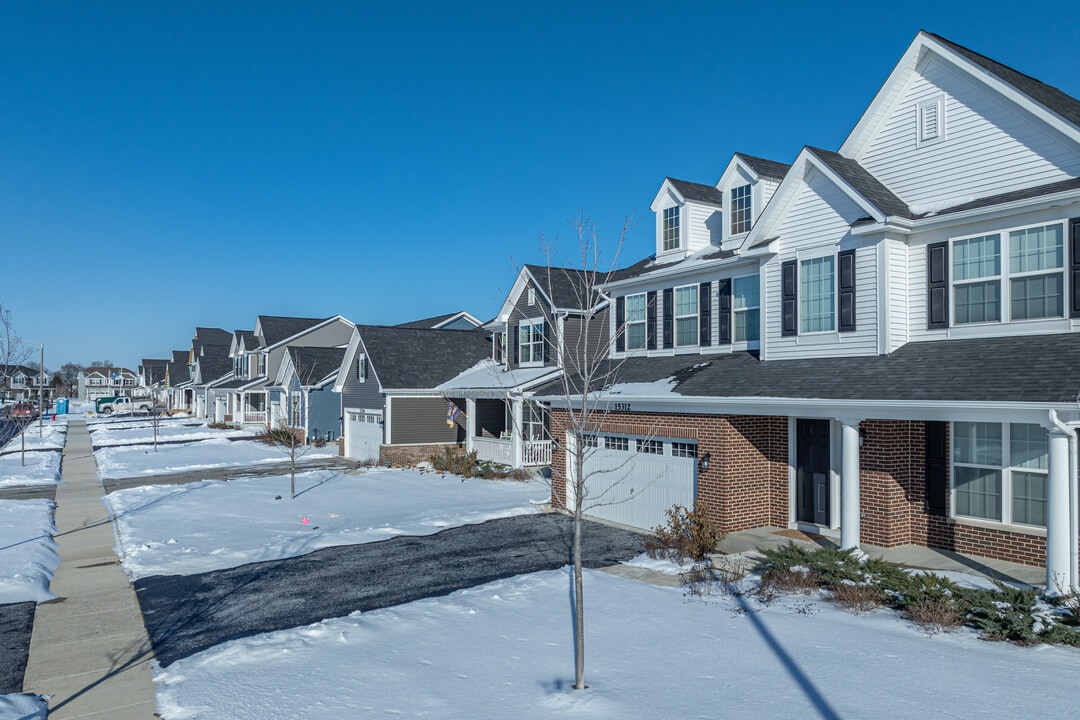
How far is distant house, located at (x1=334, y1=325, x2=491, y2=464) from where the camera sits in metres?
29.1

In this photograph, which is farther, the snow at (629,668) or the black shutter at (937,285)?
the black shutter at (937,285)

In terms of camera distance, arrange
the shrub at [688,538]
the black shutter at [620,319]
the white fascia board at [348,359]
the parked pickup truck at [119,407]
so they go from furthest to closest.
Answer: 1. the parked pickup truck at [119,407]
2. the white fascia board at [348,359]
3. the black shutter at [620,319]
4. the shrub at [688,538]

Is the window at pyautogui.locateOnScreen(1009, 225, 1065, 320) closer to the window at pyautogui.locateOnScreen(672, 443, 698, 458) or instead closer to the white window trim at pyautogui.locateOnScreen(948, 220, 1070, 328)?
the white window trim at pyautogui.locateOnScreen(948, 220, 1070, 328)

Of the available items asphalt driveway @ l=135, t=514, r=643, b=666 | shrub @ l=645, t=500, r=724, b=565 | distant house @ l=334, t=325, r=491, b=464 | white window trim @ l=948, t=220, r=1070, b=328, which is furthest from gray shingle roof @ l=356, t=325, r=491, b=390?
white window trim @ l=948, t=220, r=1070, b=328

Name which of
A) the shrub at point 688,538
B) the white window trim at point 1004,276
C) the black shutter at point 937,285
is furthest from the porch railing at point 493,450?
the white window trim at point 1004,276

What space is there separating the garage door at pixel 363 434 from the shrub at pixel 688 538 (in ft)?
59.9

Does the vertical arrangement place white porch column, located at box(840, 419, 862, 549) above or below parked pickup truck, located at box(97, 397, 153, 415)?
above

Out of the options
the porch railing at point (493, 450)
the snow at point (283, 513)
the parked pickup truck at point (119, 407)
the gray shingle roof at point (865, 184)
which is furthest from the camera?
the parked pickup truck at point (119, 407)

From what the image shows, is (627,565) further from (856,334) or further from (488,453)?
(488,453)

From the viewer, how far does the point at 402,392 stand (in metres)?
29.1

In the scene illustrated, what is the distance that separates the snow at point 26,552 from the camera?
11.5 metres

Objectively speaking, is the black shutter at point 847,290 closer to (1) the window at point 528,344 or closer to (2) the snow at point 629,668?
(2) the snow at point 629,668

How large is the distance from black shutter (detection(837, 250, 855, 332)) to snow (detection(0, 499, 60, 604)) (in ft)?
46.9

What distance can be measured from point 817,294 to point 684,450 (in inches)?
166
